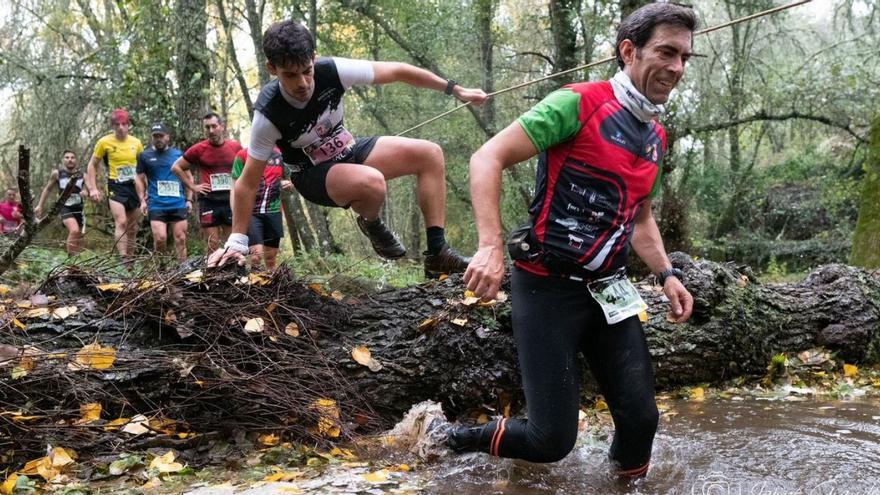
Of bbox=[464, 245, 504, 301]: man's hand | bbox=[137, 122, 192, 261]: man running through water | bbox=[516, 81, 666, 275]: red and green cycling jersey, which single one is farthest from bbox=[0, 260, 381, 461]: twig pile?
bbox=[137, 122, 192, 261]: man running through water

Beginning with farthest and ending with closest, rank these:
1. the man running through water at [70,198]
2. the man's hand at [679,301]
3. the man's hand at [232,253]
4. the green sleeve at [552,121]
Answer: the man running through water at [70,198] < the man's hand at [232,253] < the man's hand at [679,301] < the green sleeve at [552,121]

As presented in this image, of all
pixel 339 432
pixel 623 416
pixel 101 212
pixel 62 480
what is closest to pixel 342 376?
pixel 339 432

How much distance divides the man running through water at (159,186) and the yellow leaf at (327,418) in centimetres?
580

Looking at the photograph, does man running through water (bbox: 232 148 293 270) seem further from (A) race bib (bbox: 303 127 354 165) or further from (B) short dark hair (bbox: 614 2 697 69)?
(B) short dark hair (bbox: 614 2 697 69)

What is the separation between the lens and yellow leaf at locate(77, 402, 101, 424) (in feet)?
11.3

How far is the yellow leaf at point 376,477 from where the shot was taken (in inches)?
124

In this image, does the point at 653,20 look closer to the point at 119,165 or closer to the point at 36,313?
the point at 36,313

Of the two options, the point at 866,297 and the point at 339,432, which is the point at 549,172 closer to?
the point at 339,432

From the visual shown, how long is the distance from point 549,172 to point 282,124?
78.8 inches

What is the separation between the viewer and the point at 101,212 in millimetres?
14492

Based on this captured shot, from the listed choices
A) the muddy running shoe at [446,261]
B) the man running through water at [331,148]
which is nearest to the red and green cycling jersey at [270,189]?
the man running through water at [331,148]

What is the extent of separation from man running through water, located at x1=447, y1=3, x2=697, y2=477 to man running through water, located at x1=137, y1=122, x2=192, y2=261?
707cm

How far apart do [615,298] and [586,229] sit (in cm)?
34

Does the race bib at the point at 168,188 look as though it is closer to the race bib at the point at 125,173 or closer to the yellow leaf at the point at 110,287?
the race bib at the point at 125,173
